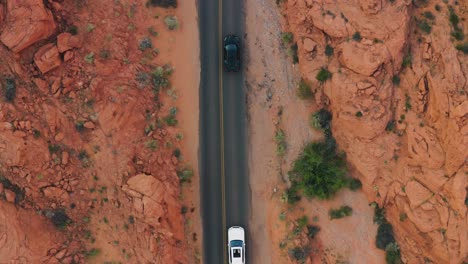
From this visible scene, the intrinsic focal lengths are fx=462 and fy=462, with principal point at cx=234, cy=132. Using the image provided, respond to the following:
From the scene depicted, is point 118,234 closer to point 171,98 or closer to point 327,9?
point 171,98

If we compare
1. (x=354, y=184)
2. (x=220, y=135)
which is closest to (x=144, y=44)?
(x=220, y=135)

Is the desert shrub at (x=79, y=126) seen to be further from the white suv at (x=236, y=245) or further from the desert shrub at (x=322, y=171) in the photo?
the desert shrub at (x=322, y=171)

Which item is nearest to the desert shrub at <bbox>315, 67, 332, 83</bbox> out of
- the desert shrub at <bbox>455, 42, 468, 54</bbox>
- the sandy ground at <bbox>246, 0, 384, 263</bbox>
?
the sandy ground at <bbox>246, 0, 384, 263</bbox>

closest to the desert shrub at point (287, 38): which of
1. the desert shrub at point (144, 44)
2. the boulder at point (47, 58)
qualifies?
the desert shrub at point (144, 44)

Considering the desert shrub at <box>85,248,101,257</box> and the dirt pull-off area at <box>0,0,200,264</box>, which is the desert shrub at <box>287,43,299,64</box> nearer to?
the dirt pull-off area at <box>0,0,200,264</box>

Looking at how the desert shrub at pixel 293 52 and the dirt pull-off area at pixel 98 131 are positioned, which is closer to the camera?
the dirt pull-off area at pixel 98 131
